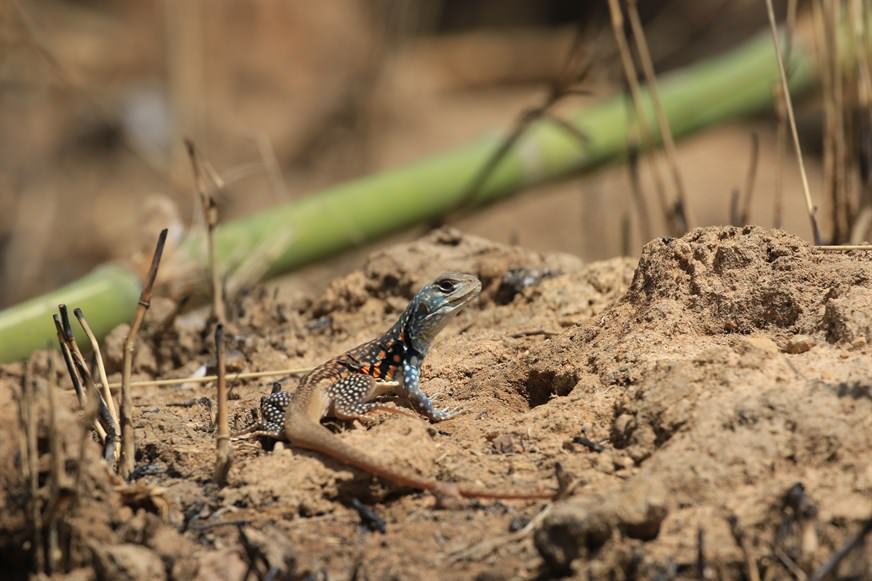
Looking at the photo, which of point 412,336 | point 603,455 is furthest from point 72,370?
point 603,455

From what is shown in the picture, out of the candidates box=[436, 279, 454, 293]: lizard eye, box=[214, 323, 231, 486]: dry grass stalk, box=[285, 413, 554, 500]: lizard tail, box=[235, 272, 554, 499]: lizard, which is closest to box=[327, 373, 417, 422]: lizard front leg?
box=[235, 272, 554, 499]: lizard

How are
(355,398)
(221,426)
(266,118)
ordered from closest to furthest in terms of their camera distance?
(221,426)
(355,398)
(266,118)

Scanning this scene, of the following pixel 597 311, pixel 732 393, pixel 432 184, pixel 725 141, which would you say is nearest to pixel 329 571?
pixel 732 393

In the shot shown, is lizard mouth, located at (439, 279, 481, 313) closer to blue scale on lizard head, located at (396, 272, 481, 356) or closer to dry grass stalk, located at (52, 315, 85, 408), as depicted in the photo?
blue scale on lizard head, located at (396, 272, 481, 356)

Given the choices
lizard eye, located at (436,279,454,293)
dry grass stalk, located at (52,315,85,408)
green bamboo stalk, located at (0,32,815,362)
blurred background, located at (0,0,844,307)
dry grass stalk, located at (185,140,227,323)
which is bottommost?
dry grass stalk, located at (52,315,85,408)

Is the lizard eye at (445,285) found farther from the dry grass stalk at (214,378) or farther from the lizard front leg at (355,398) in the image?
the dry grass stalk at (214,378)

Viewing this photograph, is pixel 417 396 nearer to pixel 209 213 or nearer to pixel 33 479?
pixel 209 213

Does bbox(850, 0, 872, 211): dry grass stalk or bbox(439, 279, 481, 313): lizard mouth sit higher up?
bbox(850, 0, 872, 211): dry grass stalk

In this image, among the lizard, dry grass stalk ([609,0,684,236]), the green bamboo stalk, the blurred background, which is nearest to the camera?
the lizard
